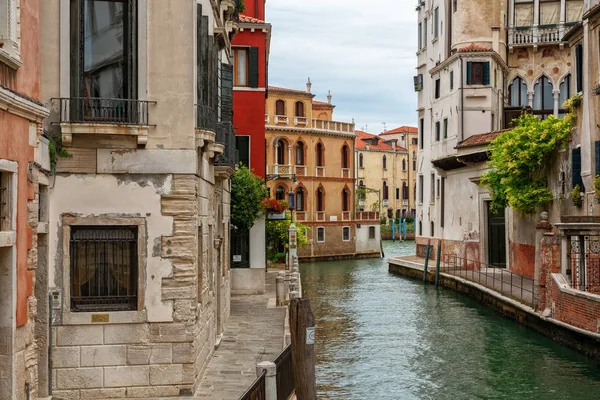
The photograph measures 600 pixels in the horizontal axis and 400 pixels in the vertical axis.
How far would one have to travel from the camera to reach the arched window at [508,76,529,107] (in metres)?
41.4

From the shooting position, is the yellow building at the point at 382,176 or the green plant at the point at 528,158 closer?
the green plant at the point at 528,158

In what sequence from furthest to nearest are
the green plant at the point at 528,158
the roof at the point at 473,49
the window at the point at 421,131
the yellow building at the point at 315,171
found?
the yellow building at the point at 315,171 → the window at the point at 421,131 → the roof at the point at 473,49 → the green plant at the point at 528,158

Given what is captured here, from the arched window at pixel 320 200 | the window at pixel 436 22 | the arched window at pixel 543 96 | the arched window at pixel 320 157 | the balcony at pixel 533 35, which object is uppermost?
the window at pixel 436 22

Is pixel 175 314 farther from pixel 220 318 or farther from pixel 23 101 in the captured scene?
pixel 220 318

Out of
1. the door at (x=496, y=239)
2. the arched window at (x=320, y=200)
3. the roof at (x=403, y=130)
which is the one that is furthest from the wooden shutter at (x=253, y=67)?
the roof at (x=403, y=130)

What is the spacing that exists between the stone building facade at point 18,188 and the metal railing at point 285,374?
2.30m

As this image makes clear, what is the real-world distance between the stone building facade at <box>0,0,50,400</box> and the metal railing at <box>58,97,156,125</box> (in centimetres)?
168

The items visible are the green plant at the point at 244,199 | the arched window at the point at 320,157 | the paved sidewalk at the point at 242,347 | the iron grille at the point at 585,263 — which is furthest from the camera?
the arched window at the point at 320,157

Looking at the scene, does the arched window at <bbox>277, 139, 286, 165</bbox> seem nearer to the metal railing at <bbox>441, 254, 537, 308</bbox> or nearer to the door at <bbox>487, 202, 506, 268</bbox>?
the metal railing at <bbox>441, 254, 537, 308</bbox>

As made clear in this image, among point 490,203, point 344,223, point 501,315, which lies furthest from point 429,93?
point 501,315

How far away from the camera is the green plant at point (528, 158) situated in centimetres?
2770

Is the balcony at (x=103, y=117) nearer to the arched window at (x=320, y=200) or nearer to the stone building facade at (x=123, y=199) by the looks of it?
the stone building facade at (x=123, y=199)

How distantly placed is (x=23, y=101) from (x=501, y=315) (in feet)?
62.3

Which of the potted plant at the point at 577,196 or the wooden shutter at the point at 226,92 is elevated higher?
the wooden shutter at the point at 226,92
